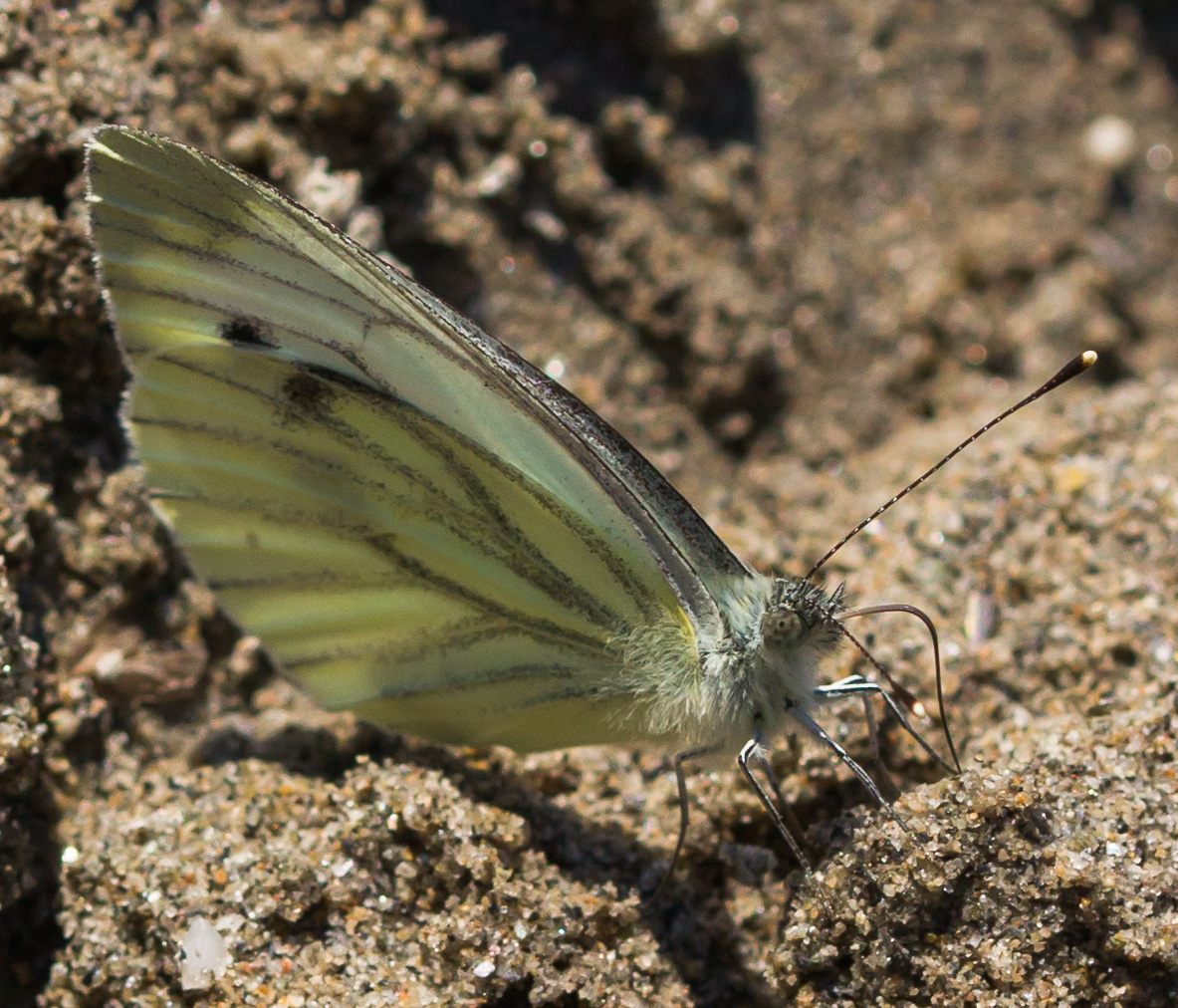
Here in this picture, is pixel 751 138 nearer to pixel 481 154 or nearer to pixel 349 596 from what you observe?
pixel 481 154

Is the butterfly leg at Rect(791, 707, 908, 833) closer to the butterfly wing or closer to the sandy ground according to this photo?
the sandy ground

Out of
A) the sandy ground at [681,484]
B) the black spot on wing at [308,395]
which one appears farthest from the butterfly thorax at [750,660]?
the black spot on wing at [308,395]

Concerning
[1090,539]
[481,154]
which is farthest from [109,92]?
[1090,539]

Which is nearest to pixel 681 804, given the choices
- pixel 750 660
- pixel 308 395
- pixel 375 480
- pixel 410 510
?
Result: pixel 750 660

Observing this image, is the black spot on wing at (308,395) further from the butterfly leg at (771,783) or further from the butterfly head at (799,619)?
the butterfly leg at (771,783)

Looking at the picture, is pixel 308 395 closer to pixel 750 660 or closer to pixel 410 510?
pixel 410 510

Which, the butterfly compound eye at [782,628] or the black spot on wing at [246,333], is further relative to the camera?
the black spot on wing at [246,333]

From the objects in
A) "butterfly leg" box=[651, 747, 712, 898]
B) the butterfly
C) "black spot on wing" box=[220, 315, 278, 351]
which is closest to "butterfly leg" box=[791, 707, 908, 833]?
the butterfly
